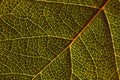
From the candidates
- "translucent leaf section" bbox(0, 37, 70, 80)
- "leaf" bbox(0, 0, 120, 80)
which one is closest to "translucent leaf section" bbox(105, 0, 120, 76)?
"leaf" bbox(0, 0, 120, 80)

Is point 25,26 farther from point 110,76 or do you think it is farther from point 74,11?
point 110,76

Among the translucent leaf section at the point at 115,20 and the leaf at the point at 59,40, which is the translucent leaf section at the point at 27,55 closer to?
the leaf at the point at 59,40

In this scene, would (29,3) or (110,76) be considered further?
(110,76)


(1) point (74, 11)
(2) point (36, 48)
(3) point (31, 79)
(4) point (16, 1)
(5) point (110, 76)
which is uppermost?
(4) point (16, 1)

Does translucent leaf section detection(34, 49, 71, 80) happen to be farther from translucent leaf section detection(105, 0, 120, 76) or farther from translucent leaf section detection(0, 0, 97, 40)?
translucent leaf section detection(105, 0, 120, 76)

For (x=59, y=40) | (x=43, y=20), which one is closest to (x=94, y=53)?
(x=59, y=40)

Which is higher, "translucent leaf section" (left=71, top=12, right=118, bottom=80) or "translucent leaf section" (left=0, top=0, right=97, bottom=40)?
"translucent leaf section" (left=0, top=0, right=97, bottom=40)

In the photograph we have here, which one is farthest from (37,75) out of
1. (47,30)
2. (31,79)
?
(47,30)

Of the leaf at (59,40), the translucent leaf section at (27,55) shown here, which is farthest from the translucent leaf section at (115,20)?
the translucent leaf section at (27,55)

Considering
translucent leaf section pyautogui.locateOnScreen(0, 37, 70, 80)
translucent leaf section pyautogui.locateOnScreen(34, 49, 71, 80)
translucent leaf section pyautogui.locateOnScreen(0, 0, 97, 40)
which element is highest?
translucent leaf section pyautogui.locateOnScreen(0, 0, 97, 40)
